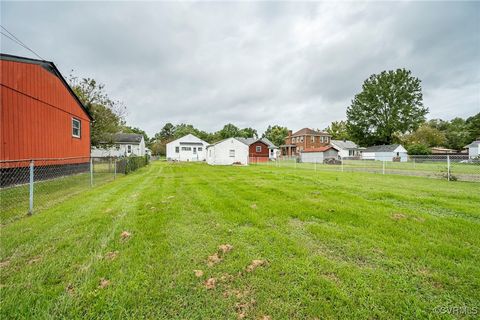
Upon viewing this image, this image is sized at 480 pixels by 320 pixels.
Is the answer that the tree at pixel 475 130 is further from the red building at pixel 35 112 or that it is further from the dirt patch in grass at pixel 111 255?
the red building at pixel 35 112

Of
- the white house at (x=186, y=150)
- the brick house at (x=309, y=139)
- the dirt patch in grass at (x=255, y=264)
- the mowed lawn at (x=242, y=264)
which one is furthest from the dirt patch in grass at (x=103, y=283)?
the brick house at (x=309, y=139)

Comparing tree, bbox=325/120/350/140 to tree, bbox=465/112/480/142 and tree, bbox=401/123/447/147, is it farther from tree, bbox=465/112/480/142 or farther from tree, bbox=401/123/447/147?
tree, bbox=465/112/480/142

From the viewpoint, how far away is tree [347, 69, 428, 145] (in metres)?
42.1

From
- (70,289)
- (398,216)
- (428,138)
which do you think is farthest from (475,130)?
(70,289)

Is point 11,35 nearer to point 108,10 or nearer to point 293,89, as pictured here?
point 108,10

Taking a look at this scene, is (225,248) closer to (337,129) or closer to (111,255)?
(111,255)

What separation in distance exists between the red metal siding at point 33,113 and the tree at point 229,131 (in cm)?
5725

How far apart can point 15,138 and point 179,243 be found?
961cm

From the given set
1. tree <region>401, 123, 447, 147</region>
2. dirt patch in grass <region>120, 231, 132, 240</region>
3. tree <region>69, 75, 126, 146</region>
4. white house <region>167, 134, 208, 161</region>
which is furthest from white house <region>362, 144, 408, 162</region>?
dirt patch in grass <region>120, 231, 132, 240</region>

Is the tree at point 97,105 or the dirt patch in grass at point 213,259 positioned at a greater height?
the tree at point 97,105

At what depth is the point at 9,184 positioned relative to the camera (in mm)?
7656

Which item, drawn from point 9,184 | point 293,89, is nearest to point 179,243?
point 9,184

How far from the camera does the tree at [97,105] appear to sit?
64.7ft

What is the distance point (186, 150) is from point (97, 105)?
22.0m
